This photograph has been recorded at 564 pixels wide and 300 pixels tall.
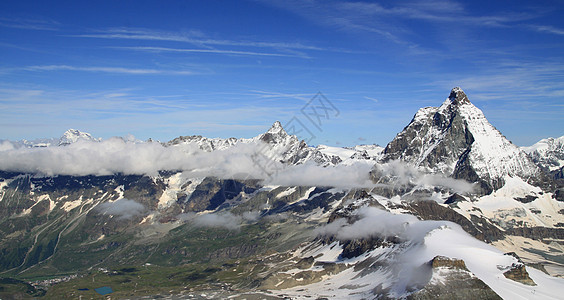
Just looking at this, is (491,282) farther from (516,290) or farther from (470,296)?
(470,296)

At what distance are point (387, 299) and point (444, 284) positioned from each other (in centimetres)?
2656

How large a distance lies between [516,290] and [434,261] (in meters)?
35.9

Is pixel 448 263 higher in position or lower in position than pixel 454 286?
higher

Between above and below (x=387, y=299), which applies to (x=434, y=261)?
above

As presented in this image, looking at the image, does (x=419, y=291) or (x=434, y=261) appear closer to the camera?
(x=419, y=291)

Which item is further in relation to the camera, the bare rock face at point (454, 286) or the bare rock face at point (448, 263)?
the bare rock face at point (448, 263)

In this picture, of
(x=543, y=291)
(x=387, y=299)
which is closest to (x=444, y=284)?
(x=387, y=299)

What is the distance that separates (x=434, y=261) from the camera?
198000 mm

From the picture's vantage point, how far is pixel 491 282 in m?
195

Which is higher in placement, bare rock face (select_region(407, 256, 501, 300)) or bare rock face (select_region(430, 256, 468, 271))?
bare rock face (select_region(430, 256, 468, 271))

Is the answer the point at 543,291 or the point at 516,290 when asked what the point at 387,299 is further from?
the point at 543,291

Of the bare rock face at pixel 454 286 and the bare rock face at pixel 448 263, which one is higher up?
the bare rock face at pixel 448 263

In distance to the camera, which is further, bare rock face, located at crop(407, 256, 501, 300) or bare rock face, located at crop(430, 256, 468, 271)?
bare rock face, located at crop(430, 256, 468, 271)

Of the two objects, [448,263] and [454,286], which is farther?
[448,263]
